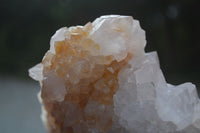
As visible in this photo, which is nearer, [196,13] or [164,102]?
[164,102]

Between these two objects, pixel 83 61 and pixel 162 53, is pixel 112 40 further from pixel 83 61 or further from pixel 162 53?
pixel 162 53

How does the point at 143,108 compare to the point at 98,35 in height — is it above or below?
below

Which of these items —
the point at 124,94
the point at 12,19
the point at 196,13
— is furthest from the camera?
the point at 12,19

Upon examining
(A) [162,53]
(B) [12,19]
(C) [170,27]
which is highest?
(B) [12,19]

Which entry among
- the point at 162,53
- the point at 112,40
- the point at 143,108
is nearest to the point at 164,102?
the point at 143,108

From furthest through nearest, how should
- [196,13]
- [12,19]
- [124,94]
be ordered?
[12,19] < [196,13] < [124,94]

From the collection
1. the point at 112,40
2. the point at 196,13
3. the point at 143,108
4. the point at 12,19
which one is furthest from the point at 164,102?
the point at 12,19
